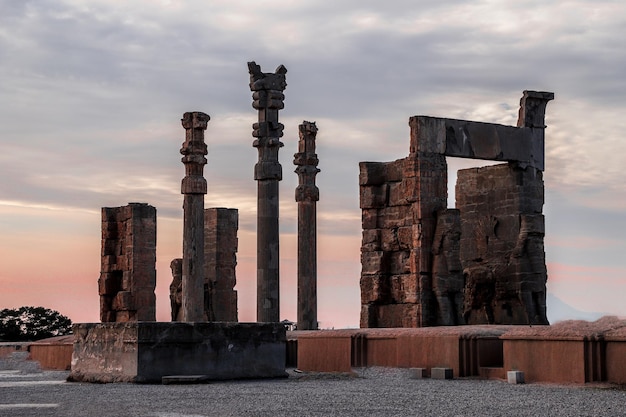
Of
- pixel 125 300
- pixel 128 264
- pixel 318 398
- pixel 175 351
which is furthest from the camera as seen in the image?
pixel 128 264

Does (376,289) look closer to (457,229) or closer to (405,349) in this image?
(457,229)

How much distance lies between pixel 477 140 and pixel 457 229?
268 cm

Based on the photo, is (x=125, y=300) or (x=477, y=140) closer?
(x=477, y=140)

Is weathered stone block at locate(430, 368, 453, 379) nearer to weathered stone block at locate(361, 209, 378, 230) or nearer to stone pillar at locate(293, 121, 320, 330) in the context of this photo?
weathered stone block at locate(361, 209, 378, 230)

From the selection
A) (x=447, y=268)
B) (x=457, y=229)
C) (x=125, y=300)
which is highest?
(x=457, y=229)

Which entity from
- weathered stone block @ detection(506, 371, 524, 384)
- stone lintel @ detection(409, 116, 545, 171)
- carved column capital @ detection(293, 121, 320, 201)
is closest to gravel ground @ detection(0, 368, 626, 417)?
weathered stone block @ detection(506, 371, 524, 384)

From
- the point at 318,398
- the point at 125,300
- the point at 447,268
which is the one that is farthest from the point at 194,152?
the point at 318,398

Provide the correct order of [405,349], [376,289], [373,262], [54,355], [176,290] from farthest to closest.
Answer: [176,290], [373,262], [376,289], [54,355], [405,349]

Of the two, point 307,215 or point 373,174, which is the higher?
point 373,174

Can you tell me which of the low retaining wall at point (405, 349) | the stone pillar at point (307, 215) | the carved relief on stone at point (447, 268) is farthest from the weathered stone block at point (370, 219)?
the low retaining wall at point (405, 349)

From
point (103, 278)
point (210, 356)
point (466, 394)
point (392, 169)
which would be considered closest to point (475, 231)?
point (392, 169)

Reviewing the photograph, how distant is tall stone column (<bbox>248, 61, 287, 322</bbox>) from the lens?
2450 cm

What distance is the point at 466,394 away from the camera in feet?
38.3

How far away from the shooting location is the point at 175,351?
→ 1467 cm
